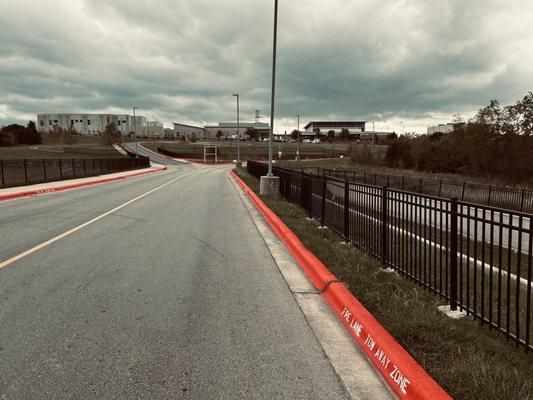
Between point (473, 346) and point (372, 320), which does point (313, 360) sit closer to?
point (372, 320)

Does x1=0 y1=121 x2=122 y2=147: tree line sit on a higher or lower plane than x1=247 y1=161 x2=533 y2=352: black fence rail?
higher

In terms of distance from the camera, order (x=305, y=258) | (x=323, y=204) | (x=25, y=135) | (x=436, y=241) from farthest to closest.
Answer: (x=25, y=135), (x=323, y=204), (x=436, y=241), (x=305, y=258)

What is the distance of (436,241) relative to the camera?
7.10 metres

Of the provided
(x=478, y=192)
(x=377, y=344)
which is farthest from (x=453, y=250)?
(x=478, y=192)

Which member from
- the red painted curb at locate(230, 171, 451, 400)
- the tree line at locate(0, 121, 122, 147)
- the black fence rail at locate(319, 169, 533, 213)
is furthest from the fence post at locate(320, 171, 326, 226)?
the tree line at locate(0, 121, 122, 147)

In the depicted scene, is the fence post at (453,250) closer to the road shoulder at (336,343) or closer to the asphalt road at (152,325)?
the road shoulder at (336,343)

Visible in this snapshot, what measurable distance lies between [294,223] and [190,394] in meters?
7.37

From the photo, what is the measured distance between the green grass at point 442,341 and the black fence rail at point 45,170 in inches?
885

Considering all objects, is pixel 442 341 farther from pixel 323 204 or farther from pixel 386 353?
pixel 323 204

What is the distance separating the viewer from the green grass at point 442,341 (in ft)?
9.46

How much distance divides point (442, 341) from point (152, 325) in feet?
9.53

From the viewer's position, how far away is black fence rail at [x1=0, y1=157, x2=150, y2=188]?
75.0 ft

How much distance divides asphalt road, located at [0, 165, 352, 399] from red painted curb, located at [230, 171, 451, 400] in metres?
0.44

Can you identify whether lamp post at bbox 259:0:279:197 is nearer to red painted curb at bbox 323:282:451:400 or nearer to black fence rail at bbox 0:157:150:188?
red painted curb at bbox 323:282:451:400
